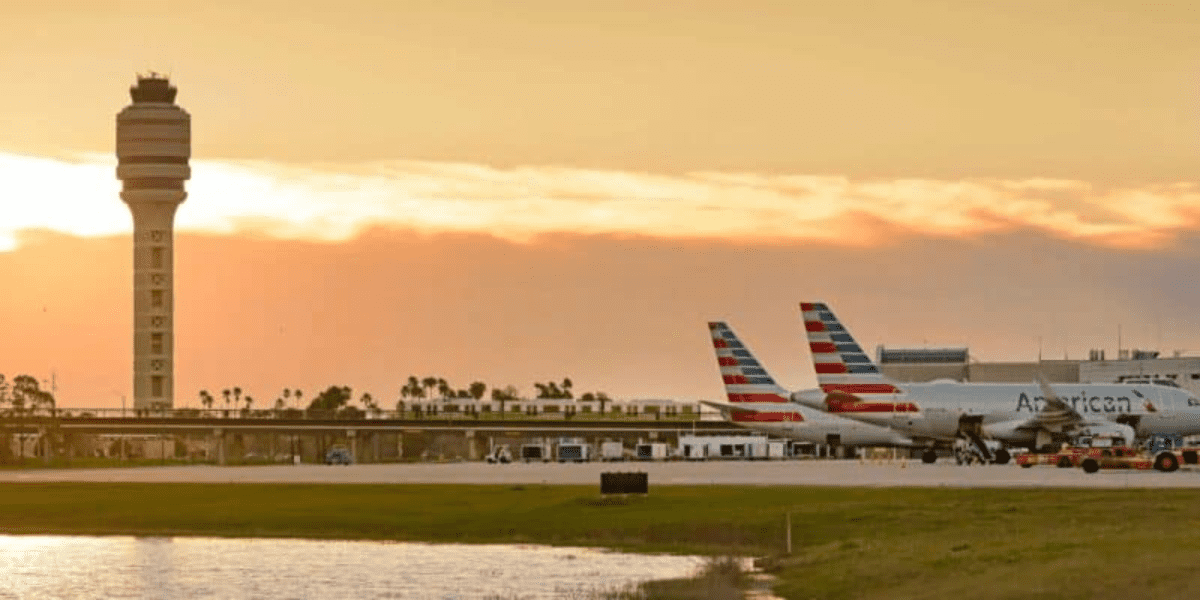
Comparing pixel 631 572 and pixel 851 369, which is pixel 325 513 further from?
pixel 851 369

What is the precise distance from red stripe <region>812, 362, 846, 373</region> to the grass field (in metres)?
46.9

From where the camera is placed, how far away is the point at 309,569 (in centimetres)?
7931

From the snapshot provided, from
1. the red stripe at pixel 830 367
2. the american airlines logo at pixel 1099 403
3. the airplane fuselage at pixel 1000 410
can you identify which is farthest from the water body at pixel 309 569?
the american airlines logo at pixel 1099 403

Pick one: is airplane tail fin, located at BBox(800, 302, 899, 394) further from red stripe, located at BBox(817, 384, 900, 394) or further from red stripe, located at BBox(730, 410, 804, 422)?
red stripe, located at BBox(730, 410, 804, 422)


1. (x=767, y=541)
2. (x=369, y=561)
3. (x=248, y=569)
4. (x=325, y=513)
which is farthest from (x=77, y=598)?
(x=325, y=513)

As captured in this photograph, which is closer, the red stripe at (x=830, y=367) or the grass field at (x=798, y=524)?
the grass field at (x=798, y=524)

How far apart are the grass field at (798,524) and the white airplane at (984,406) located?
4569 centimetres

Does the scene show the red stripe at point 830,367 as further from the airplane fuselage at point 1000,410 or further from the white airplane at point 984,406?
the airplane fuselage at point 1000,410

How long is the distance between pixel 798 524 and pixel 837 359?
8048cm

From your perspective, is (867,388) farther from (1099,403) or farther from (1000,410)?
(1099,403)

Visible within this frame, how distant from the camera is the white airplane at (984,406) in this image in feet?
550

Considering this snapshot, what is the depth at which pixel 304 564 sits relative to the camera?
268ft

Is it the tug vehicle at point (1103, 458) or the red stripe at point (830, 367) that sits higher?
the red stripe at point (830, 367)

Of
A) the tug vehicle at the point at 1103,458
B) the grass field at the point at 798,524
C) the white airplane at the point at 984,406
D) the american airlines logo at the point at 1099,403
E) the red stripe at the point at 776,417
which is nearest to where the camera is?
the grass field at the point at 798,524
